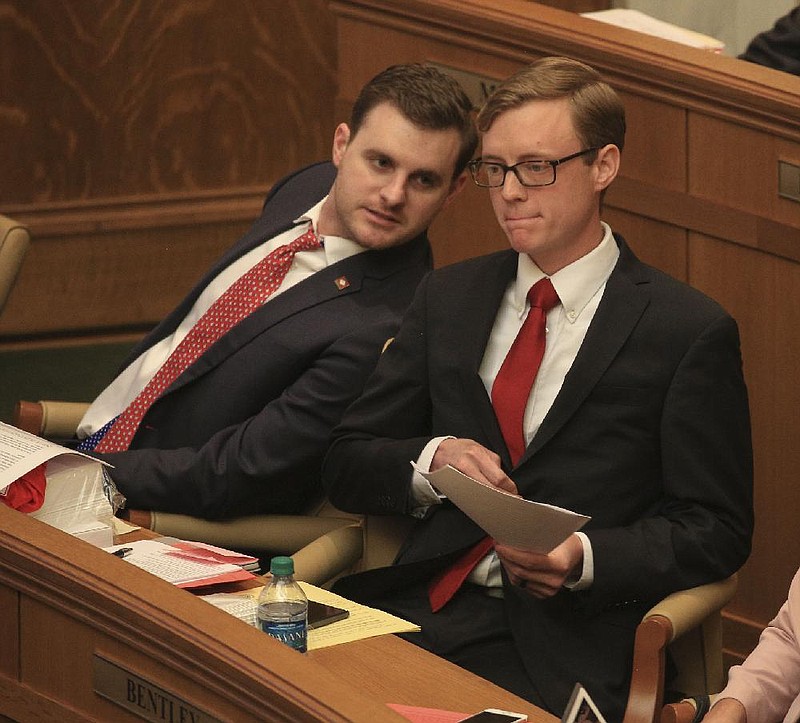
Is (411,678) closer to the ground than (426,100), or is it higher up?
closer to the ground

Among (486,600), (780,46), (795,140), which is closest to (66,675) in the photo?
(486,600)

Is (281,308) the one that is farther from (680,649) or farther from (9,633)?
(9,633)

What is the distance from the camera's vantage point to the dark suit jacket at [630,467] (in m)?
2.73

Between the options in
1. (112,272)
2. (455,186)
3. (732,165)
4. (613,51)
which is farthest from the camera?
(112,272)

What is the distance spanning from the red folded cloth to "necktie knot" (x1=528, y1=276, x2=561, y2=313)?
901mm

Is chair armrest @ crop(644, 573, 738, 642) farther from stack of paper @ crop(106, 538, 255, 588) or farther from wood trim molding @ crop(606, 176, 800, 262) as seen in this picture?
wood trim molding @ crop(606, 176, 800, 262)

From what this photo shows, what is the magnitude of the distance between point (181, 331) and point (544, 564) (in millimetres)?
1357

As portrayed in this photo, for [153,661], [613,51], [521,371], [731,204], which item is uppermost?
[613,51]

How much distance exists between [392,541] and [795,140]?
1.27m

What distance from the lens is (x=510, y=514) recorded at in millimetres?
2504

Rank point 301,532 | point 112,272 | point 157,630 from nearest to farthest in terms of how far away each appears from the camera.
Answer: point 157,630
point 301,532
point 112,272

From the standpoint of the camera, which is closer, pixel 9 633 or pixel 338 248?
pixel 9 633

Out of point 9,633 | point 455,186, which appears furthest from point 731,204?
point 9,633

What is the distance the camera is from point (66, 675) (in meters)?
2.25
